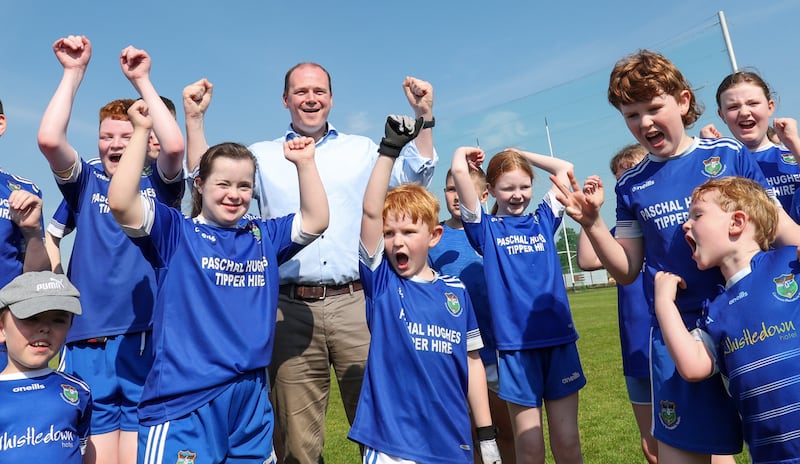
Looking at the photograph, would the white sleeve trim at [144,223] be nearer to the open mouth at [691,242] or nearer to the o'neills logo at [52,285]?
the o'neills logo at [52,285]

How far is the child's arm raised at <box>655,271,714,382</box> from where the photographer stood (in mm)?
2936

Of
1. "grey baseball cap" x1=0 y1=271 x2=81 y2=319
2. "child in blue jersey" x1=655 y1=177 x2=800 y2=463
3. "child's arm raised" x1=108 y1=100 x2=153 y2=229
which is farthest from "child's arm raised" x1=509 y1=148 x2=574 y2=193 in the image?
"grey baseball cap" x1=0 y1=271 x2=81 y2=319

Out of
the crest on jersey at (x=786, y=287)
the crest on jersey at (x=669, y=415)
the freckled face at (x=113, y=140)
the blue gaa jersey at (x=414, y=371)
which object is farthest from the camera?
the freckled face at (x=113, y=140)

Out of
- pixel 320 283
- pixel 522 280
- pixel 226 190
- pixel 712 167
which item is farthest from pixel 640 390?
pixel 226 190

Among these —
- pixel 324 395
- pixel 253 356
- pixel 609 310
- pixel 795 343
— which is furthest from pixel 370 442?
pixel 609 310

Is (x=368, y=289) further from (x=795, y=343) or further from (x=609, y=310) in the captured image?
(x=609, y=310)

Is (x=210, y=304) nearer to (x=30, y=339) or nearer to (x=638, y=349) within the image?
(x=30, y=339)

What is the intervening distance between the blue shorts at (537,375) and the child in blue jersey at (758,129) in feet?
6.66

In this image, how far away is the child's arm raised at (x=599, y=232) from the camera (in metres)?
3.53

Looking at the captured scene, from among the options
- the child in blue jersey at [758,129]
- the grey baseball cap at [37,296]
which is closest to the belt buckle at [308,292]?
the grey baseball cap at [37,296]

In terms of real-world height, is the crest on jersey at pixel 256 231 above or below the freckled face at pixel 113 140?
below

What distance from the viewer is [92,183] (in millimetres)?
3924

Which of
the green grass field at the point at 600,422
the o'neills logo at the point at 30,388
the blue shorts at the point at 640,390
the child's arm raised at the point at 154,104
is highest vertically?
the child's arm raised at the point at 154,104

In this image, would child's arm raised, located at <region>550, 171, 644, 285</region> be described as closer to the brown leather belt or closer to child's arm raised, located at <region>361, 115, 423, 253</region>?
child's arm raised, located at <region>361, 115, 423, 253</region>
